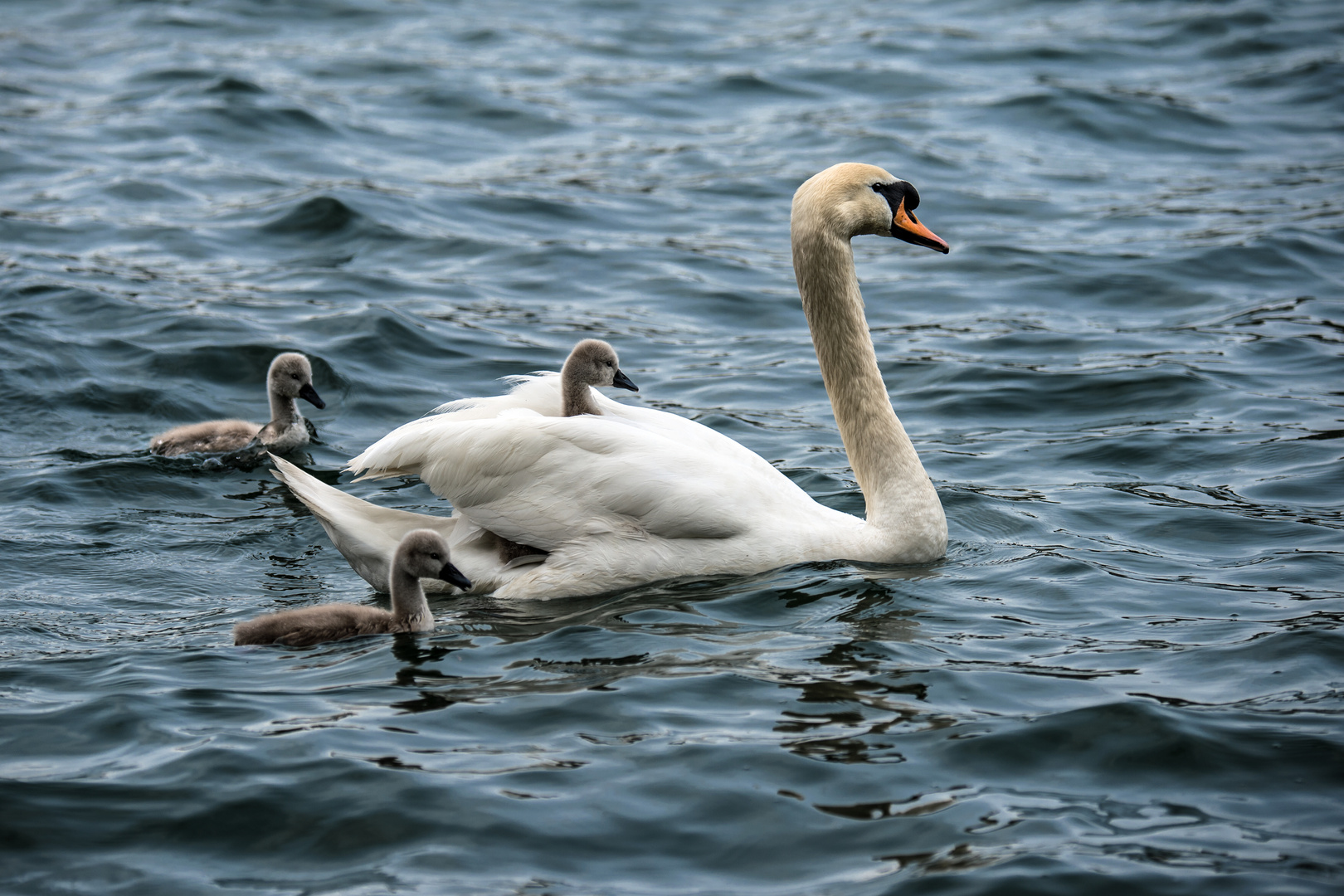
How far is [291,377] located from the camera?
9.21 meters

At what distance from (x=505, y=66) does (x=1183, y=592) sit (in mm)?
14349

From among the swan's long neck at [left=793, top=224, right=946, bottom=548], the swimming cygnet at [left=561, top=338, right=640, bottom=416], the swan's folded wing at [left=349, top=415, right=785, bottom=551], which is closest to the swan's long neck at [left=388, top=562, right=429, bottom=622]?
the swan's folded wing at [left=349, top=415, right=785, bottom=551]

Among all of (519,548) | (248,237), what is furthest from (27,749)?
(248,237)

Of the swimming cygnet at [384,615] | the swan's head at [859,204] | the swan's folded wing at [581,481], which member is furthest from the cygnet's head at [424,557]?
the swan's head at [859,204]

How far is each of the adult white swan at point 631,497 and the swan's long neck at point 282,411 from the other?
7.64 ft

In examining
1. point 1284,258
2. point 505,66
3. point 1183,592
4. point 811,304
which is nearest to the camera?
point 1183,592

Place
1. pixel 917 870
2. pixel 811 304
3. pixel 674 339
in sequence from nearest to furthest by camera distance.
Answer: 1. pixel 917 870
2. pixel 811 304
3. pixel 674 339

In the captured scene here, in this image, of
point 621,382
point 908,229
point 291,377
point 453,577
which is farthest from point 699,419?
point 453,577

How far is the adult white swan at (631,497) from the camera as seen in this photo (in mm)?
6613

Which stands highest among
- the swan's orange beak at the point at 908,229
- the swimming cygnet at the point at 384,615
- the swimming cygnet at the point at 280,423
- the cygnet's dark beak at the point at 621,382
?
the swan's orange beak at the point at 908,229

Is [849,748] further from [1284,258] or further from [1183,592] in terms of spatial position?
[1284,258]

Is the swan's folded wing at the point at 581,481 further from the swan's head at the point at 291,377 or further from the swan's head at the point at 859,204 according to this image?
the swan's head at the point at 291,377

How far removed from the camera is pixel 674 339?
11312mm

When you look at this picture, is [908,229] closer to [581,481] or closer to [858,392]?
[858,392]
